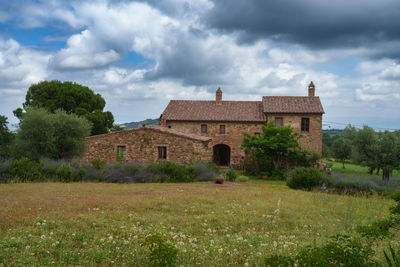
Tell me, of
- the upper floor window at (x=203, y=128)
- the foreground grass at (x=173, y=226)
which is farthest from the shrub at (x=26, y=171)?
the upper floor window at (x=203, y=128)

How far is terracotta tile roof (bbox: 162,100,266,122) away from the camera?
32.3 m

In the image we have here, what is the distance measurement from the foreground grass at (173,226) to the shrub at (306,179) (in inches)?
176

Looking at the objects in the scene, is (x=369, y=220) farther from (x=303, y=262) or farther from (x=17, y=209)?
(x=17, y=209)

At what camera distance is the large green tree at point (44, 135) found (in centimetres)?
2134

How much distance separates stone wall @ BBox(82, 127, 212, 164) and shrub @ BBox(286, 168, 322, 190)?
25.7 ft

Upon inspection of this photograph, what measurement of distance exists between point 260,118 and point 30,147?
66.1 ft

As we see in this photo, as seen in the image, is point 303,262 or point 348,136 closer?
point 303,262

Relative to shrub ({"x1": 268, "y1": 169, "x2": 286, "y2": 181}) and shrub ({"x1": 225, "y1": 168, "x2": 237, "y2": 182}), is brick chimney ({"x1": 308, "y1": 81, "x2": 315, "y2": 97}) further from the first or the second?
shrub ({"x1": 225, "y1": 168, "x2": 237, "y2": 182})

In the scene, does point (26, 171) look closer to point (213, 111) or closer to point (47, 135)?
point (47, 135)

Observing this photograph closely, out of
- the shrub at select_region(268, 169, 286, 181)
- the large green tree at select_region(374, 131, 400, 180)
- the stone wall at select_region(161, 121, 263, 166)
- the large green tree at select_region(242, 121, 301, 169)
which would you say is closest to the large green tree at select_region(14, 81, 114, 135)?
the stone wall at select_region(161, 121, 263, 166)

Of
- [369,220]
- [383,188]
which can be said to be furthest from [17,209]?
[383,188]

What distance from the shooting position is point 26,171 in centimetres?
1670

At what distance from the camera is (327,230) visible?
7324 millimetres

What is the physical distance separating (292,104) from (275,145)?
348 inches
